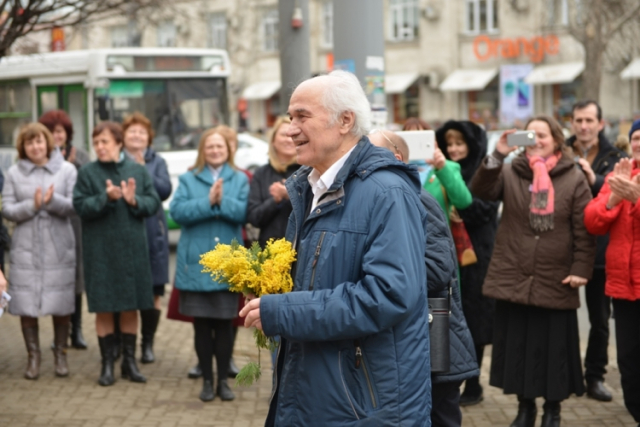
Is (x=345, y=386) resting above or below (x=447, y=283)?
below

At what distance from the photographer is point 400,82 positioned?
149ft

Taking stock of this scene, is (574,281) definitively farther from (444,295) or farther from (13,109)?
(13,109)

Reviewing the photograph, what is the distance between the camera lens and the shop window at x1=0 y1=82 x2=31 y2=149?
16.2 metres

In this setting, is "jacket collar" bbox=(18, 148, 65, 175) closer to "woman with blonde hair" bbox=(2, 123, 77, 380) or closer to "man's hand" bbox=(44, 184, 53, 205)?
"woman with blonde hair" bbox=(2, 123, 77, 380)

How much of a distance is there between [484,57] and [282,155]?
37.7 m

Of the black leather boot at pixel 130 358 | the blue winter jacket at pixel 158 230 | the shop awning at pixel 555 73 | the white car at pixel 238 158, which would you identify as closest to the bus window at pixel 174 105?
the white car at pixel 238 158

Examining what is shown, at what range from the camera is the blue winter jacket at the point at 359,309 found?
3.40m

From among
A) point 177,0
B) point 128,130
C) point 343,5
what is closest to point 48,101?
point 177,0

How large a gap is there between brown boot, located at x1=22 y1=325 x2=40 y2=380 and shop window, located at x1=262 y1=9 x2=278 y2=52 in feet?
125

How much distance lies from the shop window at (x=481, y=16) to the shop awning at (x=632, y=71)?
7.46 meters

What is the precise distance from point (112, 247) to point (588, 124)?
3.74 meters

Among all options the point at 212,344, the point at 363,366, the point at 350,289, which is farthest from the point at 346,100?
the point at 212,344

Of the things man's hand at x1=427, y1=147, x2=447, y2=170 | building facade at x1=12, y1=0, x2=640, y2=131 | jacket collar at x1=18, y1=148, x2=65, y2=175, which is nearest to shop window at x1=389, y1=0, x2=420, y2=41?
building facade at x1=12, y1=0, x2=640, y2=131

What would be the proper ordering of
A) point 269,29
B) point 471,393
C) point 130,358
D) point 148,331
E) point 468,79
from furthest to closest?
point 269,29
point 468,79
point 148,331
point 130,358
point 471,393
